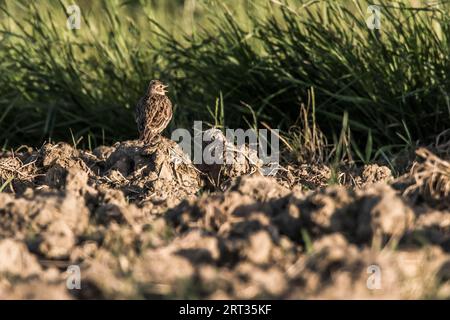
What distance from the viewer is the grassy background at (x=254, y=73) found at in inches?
247

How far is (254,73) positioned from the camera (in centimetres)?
672

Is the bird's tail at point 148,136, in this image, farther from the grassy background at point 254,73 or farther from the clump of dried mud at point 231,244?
the clump of dried mud at point 231,244

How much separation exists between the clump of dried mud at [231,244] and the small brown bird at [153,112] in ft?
4.82

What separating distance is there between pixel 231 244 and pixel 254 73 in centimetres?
340

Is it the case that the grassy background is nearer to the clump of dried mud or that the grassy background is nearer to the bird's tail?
the bird's tail

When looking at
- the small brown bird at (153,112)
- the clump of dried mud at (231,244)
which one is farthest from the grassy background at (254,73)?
the clump of dried mud at (231,244)

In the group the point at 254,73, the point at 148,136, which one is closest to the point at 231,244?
the point at 148,136

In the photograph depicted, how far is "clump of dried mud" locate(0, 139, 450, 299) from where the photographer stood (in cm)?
315

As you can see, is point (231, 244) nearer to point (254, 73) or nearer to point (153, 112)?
point (153, 112)

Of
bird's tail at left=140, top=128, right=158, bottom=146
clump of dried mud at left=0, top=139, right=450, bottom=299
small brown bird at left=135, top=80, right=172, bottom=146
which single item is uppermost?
small brown bird at left=135, top=80, right=172, bottom=146

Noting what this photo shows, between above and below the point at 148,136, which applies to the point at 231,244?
below

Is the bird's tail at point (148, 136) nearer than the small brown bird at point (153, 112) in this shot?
Yes

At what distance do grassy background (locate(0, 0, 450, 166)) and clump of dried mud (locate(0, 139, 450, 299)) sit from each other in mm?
1905

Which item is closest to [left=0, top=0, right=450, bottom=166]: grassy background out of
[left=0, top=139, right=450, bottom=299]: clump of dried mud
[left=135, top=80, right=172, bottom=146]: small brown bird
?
[left=135, top=80, right=172, bottom=146]: small brown bird
